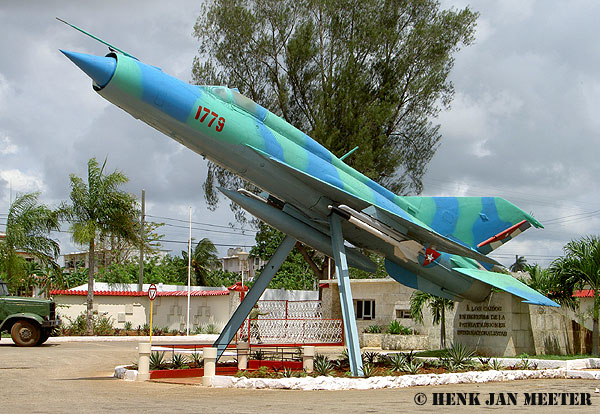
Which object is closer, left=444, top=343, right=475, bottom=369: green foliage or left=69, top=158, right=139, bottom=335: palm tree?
left=444, top=343, right=475, bottom=369: green foliage

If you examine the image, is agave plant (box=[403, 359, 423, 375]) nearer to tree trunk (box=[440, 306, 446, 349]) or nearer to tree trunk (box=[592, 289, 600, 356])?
tree trunk (box=[592, 289, 600, 356])

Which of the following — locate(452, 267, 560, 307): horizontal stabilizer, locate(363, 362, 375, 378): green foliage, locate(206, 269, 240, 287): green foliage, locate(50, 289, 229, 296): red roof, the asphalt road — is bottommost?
the asphalt road

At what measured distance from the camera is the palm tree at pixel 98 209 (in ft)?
103

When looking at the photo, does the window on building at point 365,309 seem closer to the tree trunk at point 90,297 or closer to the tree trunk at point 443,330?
the tree trunk at point 443,330

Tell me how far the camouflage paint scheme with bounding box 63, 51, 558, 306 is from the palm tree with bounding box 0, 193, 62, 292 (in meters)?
19.3

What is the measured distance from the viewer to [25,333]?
82.0 feet

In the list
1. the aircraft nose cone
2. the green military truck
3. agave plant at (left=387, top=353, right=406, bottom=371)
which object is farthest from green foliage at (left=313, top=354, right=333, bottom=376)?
the green military truck

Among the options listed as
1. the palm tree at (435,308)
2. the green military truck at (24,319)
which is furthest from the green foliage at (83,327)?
the palm tree at (435,308)

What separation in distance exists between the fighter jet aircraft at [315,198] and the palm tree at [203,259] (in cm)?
3451

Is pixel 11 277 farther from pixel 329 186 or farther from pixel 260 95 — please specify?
pixel 329 186

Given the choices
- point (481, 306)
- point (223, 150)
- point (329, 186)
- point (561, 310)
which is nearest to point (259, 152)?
point (223, 150)

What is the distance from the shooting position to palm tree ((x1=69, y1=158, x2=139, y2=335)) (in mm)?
31516

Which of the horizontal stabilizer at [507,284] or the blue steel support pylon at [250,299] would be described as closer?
the blue steel support pylon at [250,299]

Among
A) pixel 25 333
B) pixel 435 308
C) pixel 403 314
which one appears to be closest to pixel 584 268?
pixel 435 308
